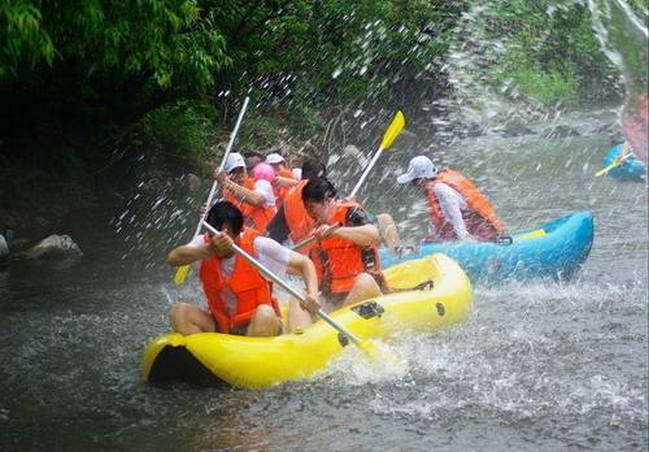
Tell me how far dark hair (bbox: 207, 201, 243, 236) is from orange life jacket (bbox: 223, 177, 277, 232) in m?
2.38

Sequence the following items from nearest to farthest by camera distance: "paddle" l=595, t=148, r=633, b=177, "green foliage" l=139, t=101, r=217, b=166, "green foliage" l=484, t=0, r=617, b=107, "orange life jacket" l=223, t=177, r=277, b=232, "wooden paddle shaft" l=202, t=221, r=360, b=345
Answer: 1. "wooden paddle shaft" l=202, t=221, r=360, b=345
2. "orange life jacket" l=223, t=177, r=277, b=232
3. "green foliage" l=139, t=101, r=217, b=166
4. "paddle" l=595, t=148, r=633, b=177
5. "green foliage" l=484, t=0, r=617, b=107

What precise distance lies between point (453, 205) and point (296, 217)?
1.50 meters

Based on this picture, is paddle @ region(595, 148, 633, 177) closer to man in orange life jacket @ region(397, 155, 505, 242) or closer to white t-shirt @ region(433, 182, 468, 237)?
man in orange life jacket @ region(397, 155, 505, 242)

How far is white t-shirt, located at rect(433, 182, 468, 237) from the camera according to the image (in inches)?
286

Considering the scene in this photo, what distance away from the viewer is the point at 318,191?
5516mm

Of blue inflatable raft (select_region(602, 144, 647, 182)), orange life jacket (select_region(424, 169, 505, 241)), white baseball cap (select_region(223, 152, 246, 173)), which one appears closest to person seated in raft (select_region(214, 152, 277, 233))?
white baseball cap (select_region(223, 152, 246, 173))

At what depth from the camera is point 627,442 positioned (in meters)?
4.08

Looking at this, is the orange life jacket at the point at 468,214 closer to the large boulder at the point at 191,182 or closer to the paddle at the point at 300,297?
the paddle at the point at 300,297

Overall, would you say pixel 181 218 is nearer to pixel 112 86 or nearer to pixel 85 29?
pixel 112 86

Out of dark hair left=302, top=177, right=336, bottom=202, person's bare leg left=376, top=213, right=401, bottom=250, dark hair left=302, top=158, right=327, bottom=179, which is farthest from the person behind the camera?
person's bare leg left=376, top=213, right=401, bottom=250

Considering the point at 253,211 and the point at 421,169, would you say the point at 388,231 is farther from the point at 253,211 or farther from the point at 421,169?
the point at 253,211

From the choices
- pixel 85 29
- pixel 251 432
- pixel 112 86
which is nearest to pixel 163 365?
pixel 251 432

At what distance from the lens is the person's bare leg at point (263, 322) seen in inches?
196

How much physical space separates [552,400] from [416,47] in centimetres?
1571
